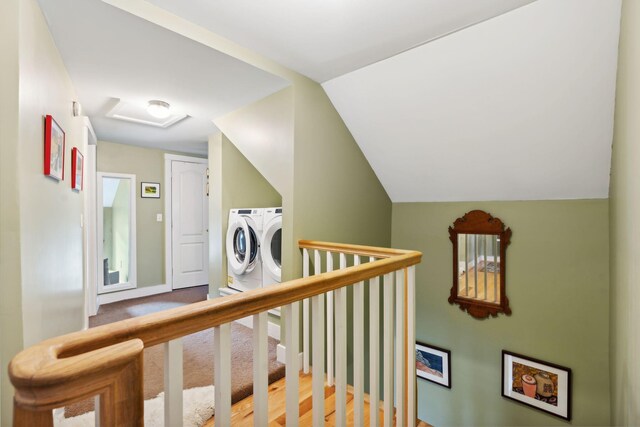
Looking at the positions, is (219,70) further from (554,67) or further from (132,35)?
(554,67)

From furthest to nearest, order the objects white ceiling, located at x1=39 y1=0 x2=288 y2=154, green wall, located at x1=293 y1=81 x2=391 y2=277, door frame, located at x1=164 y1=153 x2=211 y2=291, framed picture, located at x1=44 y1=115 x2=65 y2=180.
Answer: door frame, located at x1=164 y1=153 x2=211 y2=291, green wall, located at x1=293 y1=81 x2=391 y2=277, white ceiling, located at x1=39 y1=0 x2=288 y2=154, framed picture, located at x1=44 y1=115 x2=65 y2=180

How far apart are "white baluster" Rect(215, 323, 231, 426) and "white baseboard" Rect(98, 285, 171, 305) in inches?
152

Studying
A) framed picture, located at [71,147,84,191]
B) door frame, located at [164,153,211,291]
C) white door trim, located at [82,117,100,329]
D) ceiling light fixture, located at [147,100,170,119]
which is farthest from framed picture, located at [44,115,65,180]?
door frame, located at [164,153,211,291]

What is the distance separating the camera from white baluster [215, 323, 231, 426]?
0.80 m

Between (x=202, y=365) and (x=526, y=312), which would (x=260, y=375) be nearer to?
(x=202, y=365)

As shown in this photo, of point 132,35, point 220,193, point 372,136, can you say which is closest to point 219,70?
point 132,35

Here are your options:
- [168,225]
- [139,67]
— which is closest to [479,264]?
[139,67]

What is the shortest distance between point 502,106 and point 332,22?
1.33 metres

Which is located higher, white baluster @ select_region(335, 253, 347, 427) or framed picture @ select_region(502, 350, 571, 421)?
white baluster @ select_region(335, 253, 347, 427)

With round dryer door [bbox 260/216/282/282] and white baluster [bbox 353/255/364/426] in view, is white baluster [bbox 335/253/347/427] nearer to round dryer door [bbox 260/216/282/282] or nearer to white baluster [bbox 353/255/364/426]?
white baluster [bbox 353/255/364/426]

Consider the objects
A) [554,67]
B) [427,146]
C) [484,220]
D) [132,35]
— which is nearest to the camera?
[132,35]

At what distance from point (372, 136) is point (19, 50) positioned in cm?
235

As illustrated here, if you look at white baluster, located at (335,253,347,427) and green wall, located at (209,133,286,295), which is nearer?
white baluster, located at (335,253,347,427)

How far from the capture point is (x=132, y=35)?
1706 mm
